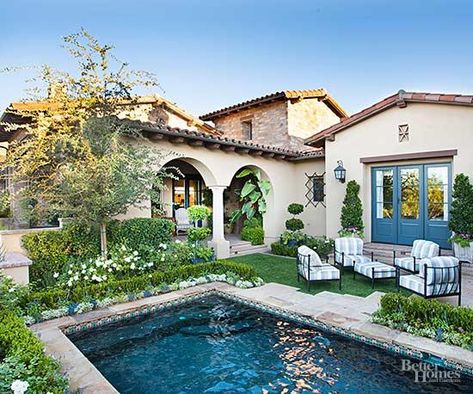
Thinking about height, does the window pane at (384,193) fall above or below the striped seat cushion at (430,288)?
above

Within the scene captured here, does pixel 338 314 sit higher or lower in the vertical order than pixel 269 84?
lower

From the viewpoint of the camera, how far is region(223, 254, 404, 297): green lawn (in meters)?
7.59

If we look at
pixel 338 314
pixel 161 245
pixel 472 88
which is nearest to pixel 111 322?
pixel 161 245

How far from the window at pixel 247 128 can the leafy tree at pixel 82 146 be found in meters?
10.4

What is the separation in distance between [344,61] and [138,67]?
30.0ft

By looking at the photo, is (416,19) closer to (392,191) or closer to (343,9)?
(343,9)

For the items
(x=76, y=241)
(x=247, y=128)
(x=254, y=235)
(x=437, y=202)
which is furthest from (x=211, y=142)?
(x=247, y=128)

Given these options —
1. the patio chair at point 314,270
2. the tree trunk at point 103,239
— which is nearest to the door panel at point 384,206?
the patio chair at point 314,270

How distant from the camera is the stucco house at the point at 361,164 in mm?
9320

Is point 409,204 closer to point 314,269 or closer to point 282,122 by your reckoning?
point 314,269

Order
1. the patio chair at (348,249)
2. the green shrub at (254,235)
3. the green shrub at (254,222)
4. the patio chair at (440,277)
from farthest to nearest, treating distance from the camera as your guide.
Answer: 1. the green shrub at (254,222)
2. the green shrub at (254,235)
3. the patio chair at (348,249)
4. the patio chair at (440,277)

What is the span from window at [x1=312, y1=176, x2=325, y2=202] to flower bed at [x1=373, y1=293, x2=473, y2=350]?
8366mm

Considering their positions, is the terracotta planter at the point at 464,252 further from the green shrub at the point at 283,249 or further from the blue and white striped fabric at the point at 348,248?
the green shrub at the point at 283,249

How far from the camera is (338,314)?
5918mm
